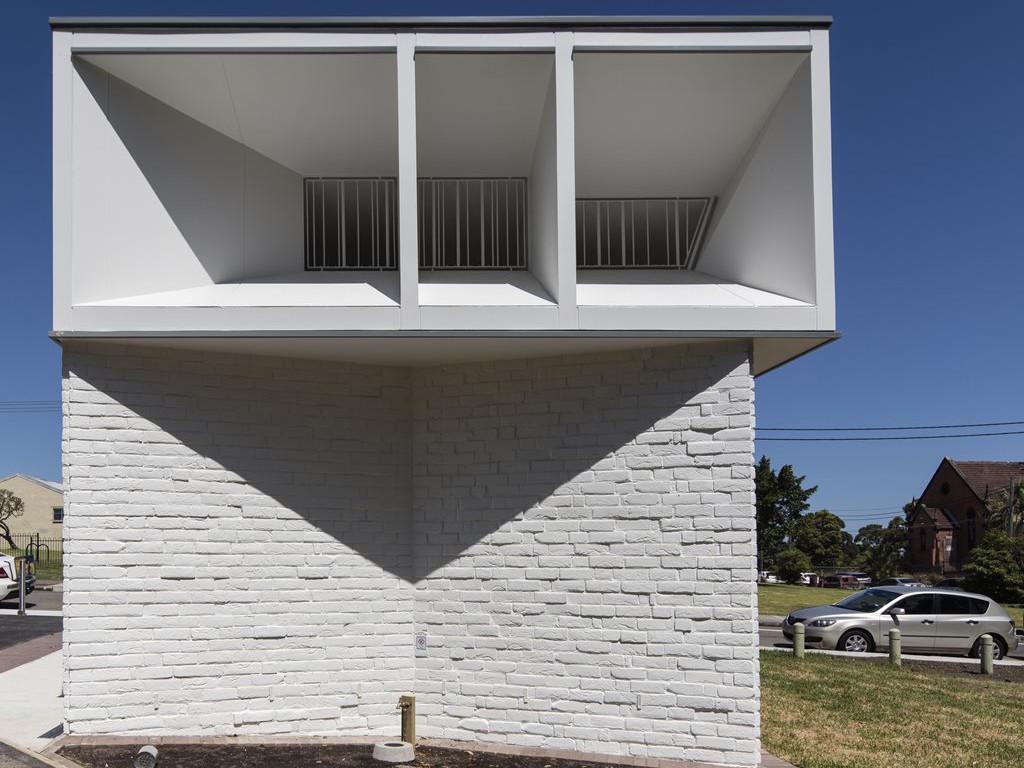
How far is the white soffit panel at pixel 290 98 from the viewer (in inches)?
323

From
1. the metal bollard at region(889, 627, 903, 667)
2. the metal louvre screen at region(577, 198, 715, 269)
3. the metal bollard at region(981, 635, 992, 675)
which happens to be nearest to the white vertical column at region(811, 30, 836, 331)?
the metal louvre screen at region(577, 198, 715, 269)

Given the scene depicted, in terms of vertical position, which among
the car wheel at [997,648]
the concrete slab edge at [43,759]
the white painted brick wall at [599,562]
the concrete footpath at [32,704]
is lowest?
the car wheel at [997,648]

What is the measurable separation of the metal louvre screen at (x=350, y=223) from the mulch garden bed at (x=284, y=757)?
175 inches

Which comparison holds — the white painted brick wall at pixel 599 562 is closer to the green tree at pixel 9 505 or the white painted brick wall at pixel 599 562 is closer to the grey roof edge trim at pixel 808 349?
the grey roof edge trim at pixel 808 349

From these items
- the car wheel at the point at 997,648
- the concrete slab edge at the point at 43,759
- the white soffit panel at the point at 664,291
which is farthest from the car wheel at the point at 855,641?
the concrete slab edge at the point at 43,759

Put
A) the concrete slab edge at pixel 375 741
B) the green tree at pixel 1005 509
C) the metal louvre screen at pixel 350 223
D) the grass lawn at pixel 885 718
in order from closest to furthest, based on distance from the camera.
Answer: the concrete slab edge at pixel 375 741
the grass lawn at pixel 885 718
the metal louvre screen at pixel 350 223
the green tree at pixel 1005 509

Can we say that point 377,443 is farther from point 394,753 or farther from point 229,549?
point 394,753

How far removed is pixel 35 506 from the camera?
52281mm

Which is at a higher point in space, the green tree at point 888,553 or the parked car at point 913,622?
the parked car at point 913,622

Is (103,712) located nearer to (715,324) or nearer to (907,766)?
(715,324)

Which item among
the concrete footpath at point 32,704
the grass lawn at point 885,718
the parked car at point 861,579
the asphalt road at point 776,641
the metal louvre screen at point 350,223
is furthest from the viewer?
the parked car at point 861,579

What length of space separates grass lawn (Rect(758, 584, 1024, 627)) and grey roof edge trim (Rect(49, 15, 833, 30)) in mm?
20628

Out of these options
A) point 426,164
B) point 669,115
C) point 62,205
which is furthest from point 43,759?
point 669,115

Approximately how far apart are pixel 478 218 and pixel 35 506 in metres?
49.5
